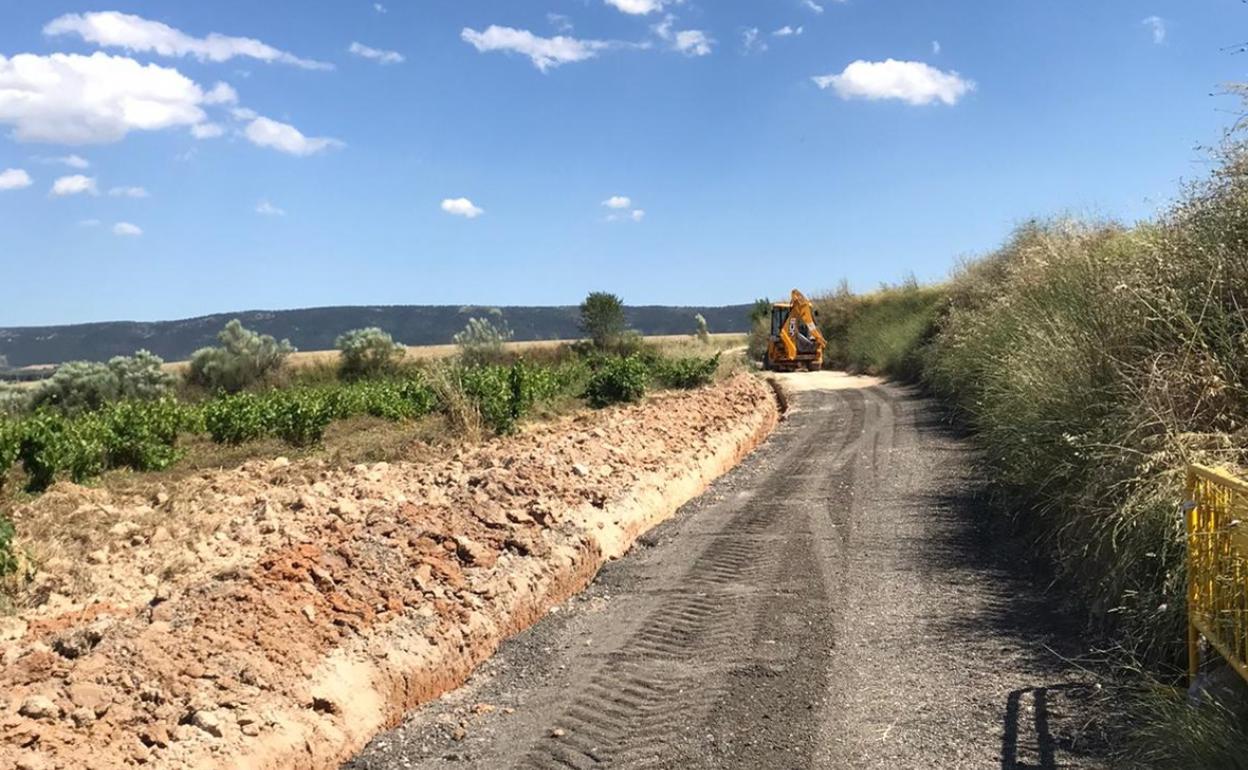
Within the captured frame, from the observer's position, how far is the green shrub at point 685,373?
25141 millimetres

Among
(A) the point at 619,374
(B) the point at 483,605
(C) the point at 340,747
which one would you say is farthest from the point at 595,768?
(A) the point at 619,374

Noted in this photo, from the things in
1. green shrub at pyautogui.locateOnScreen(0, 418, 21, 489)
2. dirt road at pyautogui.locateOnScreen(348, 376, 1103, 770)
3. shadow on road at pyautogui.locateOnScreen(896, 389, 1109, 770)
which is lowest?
dirt road at pyautogui.locateOnScreen(348, 376, 1103, 770)

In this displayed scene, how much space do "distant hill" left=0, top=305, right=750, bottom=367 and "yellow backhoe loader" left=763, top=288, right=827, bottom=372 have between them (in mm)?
20116

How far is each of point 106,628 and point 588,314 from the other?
52.5 meters

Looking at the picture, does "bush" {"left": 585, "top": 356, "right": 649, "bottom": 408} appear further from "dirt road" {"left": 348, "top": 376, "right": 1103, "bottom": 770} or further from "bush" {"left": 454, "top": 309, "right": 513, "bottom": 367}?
"bush" {"left": 454, "top": 309, "right": 513, "bottom": 367}

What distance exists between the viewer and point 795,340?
37.7m

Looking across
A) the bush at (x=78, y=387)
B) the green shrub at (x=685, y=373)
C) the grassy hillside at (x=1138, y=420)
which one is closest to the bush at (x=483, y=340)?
the bush at (x=78, y=387)

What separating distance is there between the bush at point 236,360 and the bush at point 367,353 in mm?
2867

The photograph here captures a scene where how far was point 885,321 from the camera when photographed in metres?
38.7

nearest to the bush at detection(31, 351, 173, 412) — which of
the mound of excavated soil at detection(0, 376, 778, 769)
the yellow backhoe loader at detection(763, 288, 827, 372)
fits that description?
the yellow backhoe loader at detection(763, 288, 827, 372)

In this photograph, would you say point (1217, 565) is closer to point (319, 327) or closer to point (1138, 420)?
point (1138, 420)

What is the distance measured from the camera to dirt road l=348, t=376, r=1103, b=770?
486 cm

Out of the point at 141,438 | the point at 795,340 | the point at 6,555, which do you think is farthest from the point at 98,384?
the point at 6,555

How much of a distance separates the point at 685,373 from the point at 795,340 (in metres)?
13.3
